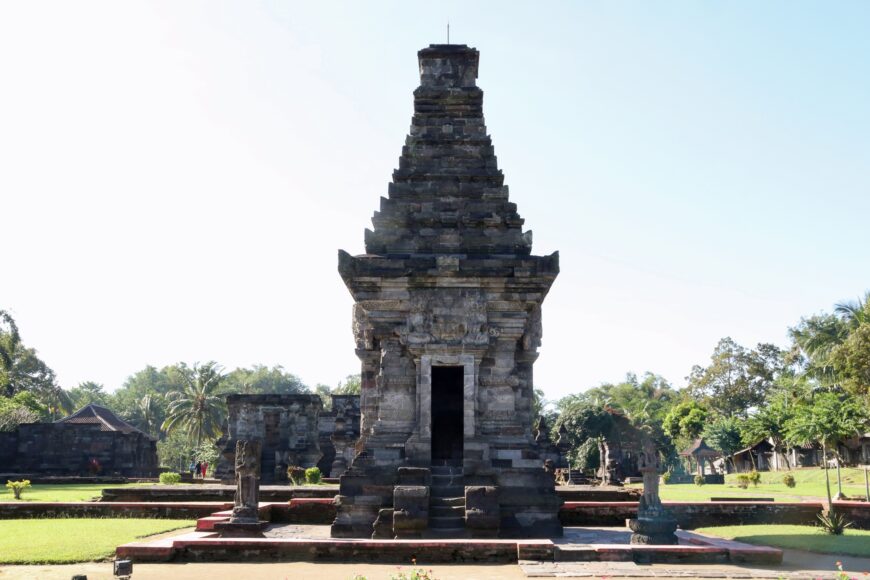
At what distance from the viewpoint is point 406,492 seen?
13.6 meters

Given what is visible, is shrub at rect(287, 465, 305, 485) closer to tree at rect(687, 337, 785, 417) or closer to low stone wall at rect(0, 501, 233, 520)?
low stone wall at rect(0, 501, 233, 520)

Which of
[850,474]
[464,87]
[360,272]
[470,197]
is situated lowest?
[850,474]

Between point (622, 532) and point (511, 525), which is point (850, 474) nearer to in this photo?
point (622, 532)

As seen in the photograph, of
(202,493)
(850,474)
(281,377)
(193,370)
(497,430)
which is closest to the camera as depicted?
(497,430)

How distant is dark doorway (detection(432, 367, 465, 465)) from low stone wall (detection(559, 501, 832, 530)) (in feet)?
9.76

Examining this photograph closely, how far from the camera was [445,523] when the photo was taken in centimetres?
1370

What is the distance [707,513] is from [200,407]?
43715 millimetres

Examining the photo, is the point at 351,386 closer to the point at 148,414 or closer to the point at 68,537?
the point at 148,414

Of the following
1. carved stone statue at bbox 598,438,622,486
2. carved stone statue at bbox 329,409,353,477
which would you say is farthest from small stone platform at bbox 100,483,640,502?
carved stone statue at bbox 598,438,622,486

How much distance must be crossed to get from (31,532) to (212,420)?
41.8 m

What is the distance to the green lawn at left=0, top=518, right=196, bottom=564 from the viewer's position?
11.2 metres

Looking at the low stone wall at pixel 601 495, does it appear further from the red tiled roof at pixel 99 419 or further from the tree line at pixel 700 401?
the red tiled roof at pixel 99 419

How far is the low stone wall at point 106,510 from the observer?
17.4 metres

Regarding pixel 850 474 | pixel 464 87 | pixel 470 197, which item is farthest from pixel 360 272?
pixel 850 474
